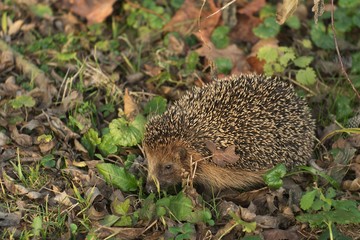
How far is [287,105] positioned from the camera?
554 centimetres

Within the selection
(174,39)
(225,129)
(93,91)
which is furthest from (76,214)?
(174,39)

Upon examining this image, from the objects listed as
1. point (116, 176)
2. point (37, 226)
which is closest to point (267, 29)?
point (116, 176)

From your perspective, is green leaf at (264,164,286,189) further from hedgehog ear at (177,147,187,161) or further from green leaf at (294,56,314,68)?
green leaf at (294,56,314,68)

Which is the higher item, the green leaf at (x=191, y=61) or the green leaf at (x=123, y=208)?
the green leaf at (x=191, y=61)

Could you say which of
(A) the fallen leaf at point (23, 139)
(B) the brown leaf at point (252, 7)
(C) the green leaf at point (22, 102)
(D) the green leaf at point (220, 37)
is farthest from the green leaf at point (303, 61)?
(A) the fallen leaf at point (23, 139)

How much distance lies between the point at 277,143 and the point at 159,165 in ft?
3.85

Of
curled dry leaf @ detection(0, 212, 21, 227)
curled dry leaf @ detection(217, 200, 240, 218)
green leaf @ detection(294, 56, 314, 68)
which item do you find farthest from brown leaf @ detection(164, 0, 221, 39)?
curled dry leaf @ detection(0, 212, 21, 227)

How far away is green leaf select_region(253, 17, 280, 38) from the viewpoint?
6.96 meters

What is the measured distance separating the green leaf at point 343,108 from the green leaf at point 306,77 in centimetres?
39

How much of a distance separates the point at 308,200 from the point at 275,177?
0.43 m

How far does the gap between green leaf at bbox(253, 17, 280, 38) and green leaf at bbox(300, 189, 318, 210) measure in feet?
8.82

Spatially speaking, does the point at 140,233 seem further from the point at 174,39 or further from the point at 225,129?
the point at 174,39

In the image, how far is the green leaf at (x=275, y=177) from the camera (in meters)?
5.14

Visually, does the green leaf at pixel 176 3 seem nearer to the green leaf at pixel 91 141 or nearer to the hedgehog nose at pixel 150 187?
the green leaf at pixel 91 141
